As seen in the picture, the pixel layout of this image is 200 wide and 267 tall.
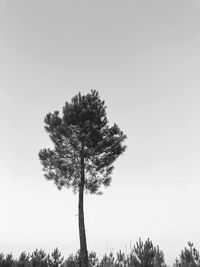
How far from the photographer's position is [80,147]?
1467 cm

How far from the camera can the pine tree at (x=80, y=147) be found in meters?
14.4

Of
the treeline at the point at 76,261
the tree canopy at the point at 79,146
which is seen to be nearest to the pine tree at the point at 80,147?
the tree canopy at the point at 79,146

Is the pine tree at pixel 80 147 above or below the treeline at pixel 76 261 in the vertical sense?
above

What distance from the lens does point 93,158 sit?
1491 cm

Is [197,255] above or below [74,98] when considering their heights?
below

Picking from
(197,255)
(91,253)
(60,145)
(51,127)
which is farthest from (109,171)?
(197,255)

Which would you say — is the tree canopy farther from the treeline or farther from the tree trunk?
the treeline

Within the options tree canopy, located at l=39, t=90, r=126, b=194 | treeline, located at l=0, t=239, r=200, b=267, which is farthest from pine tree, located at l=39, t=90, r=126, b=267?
treeline, located at l=0, t=239, r=200, b=267

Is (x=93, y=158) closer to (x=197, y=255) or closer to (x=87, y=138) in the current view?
(x=87, y=138)

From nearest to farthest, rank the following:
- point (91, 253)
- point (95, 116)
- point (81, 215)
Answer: point (81, 215) < point (95, 116) < point (91, 253)

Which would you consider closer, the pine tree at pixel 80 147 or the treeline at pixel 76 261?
the treeline at pixel 76 261

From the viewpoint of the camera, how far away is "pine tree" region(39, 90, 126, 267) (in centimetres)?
1441

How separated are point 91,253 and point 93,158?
12.6m

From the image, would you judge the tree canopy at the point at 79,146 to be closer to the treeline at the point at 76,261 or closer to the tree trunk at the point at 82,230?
the tree trunk at the point at 82,230
